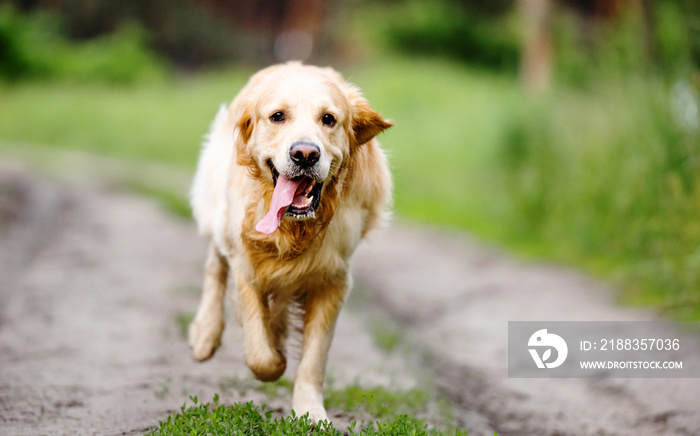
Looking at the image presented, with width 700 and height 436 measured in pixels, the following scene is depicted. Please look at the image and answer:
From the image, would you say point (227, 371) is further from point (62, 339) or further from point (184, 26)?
point (184, 26)

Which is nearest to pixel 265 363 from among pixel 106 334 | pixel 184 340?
pixel 184 340

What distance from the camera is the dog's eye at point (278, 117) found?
3484mm

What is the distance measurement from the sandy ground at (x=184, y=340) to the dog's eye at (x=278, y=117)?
1.54m

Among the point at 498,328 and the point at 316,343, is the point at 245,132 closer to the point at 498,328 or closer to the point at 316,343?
the point at 316,343

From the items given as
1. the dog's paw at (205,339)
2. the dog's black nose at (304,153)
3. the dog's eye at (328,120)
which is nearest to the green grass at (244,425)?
the dog's paw at (205,339)

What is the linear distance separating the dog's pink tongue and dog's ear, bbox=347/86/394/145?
509 millimetres

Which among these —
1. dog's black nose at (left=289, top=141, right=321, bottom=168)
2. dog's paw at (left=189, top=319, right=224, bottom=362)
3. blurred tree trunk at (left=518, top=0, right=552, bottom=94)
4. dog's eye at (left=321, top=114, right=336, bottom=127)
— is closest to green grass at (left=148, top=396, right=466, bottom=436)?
dog's paw at (left=189, top=319, right=224, bottom=362)

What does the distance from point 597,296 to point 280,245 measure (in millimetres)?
4120

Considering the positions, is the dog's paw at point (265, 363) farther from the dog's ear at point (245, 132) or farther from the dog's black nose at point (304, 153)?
the dog's black nose at point (304, 153)

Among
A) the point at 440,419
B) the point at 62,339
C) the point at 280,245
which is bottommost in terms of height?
the point at 440,419

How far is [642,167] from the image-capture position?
7559mm

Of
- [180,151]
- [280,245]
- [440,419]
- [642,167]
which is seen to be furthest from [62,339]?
[180,151]

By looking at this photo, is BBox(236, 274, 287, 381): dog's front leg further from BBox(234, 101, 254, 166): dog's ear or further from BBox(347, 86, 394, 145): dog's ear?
BBox(347, 86, 394, 145): dog's ear

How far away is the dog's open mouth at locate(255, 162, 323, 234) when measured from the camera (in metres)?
3.37
